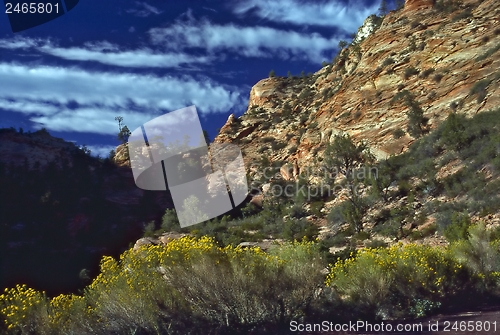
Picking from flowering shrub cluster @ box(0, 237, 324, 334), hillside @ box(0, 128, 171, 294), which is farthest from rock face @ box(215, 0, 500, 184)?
flowering shrub cluster @ box(0, 237, 324, 334)

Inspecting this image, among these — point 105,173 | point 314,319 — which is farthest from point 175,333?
point 105,173

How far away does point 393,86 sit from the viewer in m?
30.8

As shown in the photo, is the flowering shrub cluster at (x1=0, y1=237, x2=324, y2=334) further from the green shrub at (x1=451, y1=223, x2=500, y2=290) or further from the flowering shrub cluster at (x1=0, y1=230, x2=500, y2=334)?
the green shrub at (x1=451, y1=223, x2=500, y2=290)

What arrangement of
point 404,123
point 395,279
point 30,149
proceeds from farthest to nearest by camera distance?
1. point 30,149
2. point 404,123
3. point 395,279

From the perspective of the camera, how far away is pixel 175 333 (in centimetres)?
588

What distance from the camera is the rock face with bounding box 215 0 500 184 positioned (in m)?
26.0

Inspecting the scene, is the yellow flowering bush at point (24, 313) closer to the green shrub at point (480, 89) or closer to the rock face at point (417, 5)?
the green shrub at point (480, 89)

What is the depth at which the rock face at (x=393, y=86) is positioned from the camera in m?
26.0

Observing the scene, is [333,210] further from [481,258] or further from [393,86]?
[481,258]

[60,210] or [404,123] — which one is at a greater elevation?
[60,210]

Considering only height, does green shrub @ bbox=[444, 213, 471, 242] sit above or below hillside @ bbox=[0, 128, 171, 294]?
below

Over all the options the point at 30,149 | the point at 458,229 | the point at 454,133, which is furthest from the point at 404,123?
the point at 30,149

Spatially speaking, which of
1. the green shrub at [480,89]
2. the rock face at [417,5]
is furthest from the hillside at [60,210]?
the rock face at [417,5]

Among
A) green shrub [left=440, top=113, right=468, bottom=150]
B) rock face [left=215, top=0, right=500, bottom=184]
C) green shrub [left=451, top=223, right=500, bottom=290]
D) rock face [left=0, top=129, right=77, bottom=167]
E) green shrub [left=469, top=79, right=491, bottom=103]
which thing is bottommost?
green shrub [left=451, top=223, right=500, bottom=290]
